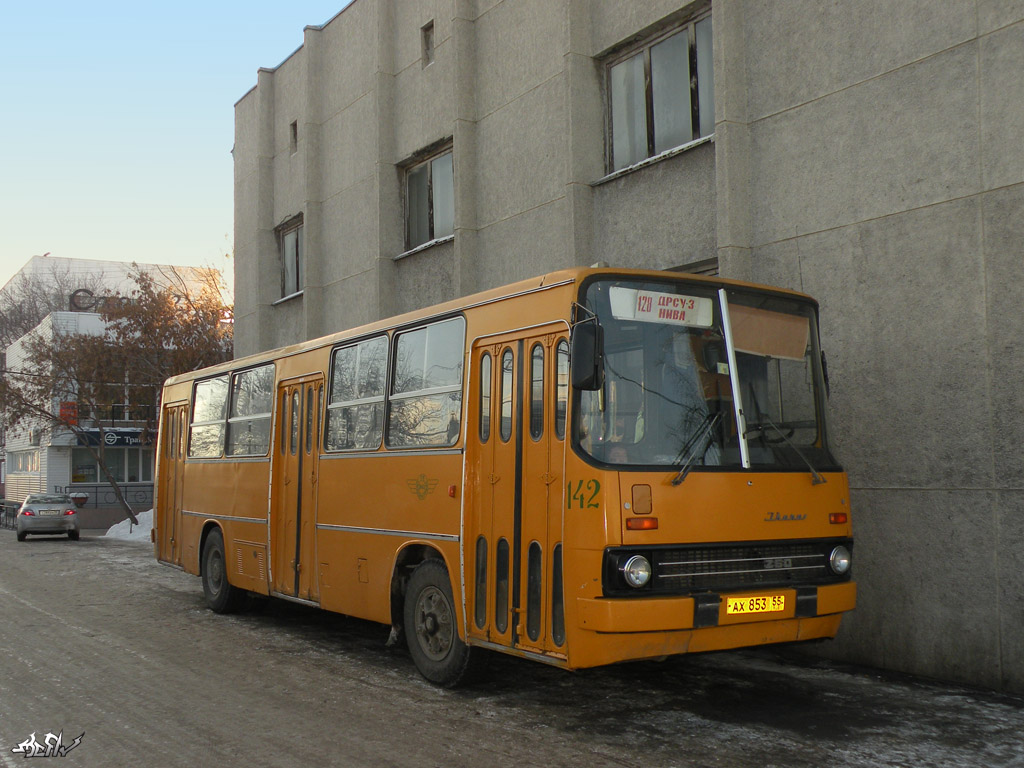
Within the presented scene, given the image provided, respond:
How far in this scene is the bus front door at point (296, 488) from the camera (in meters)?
10.8

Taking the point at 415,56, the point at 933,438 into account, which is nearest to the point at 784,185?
the point at 933,438

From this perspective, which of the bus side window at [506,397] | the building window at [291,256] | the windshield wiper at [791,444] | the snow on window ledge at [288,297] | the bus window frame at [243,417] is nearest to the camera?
the windshield wiper at [791,444]

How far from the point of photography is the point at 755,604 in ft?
22.8

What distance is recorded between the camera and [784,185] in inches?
424

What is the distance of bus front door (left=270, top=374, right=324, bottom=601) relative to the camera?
35.6 ft

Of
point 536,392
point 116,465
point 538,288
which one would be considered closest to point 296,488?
point 536,392

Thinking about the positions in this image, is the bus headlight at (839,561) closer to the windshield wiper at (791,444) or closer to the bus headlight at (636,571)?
the windshield wiper at (791,444)

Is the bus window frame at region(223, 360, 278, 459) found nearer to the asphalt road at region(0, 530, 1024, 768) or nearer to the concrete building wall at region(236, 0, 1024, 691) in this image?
the asphalt road at region(0, 530, 1024, 768)

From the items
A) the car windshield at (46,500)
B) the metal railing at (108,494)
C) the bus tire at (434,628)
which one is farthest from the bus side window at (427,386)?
the metal railing at (108,494)

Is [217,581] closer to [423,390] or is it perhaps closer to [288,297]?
[423,390]

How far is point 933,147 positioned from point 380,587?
6155 mm

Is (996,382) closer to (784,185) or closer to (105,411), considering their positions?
(784,185)

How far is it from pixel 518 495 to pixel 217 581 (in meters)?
6.96

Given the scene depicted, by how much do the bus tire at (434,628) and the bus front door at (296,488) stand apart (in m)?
2.18
